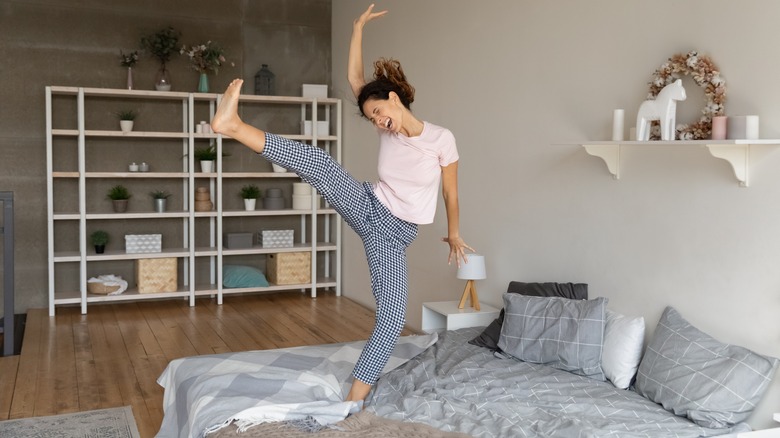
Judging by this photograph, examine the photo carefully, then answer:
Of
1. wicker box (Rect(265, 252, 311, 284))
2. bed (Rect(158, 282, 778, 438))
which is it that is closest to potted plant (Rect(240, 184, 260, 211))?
wicker box (Rect(265, 252, 311, 284))

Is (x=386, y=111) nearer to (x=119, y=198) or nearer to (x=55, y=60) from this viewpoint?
(x=119, y=198)

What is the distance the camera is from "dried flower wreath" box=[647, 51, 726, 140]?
3.09m

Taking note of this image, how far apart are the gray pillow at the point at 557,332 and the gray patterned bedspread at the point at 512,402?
53mm

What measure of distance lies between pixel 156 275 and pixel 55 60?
189 centimetres

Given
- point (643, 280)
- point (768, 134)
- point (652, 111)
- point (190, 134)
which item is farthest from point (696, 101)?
point (190, 134)

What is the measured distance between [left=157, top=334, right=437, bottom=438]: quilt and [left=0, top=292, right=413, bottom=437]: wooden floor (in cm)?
40

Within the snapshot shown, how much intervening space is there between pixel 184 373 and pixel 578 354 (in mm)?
1742

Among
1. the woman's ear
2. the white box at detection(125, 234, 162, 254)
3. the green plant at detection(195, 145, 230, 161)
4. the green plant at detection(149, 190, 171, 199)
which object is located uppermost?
the woman's ear

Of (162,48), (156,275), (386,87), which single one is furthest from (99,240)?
(386,87)

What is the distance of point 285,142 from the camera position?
277 centimetres

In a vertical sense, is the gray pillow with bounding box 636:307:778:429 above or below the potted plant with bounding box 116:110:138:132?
below

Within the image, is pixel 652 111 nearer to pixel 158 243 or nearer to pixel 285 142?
pixel 285 142

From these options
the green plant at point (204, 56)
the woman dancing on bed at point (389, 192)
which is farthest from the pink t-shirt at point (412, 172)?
the green plant at point (204, 56)

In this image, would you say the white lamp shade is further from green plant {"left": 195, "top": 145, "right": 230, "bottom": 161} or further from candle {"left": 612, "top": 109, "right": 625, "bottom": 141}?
green plant {"left": 195, "top": 145, "right": 230, "bottom": 161}
